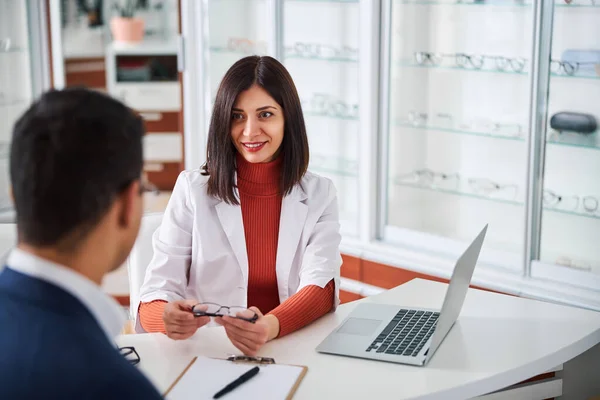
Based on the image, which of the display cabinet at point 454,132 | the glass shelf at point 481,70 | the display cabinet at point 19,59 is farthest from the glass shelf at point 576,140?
the display cabinet at point 19,59

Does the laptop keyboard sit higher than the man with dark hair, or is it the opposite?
the man with dark hair

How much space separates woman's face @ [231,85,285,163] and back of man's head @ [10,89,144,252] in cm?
111

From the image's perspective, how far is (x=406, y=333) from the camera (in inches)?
70.5

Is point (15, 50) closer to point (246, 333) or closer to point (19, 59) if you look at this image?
point (19, 59)

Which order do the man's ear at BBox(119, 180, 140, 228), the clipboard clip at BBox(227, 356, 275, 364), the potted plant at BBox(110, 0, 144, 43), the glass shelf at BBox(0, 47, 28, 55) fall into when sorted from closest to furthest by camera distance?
the man's ear at BBox(119, 180, 140, 228) → the clipboard clip at BBox(227, 356, 275, 364) → the glass shelf at BBox(0, 47, 28, 55) → the potted plant at BBox(110, 0, 144, 43)

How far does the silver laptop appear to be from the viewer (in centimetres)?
166

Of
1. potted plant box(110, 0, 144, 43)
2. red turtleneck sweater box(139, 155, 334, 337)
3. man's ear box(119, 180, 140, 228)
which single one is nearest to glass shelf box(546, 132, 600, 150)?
red turtleneck sweater box(139, 155, 334, 337)

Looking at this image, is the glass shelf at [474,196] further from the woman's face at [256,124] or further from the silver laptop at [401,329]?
the woman's face at [256,124]

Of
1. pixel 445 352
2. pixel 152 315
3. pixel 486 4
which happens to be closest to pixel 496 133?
pixel 486 4

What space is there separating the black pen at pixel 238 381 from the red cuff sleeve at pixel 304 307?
25cm

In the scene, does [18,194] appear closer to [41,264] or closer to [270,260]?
[41,264]

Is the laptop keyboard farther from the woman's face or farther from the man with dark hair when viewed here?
the man with dark hair

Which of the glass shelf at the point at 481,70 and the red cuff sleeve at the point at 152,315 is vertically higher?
the glass shelf at the point at 481,70

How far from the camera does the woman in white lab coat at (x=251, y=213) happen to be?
206 centimetres
